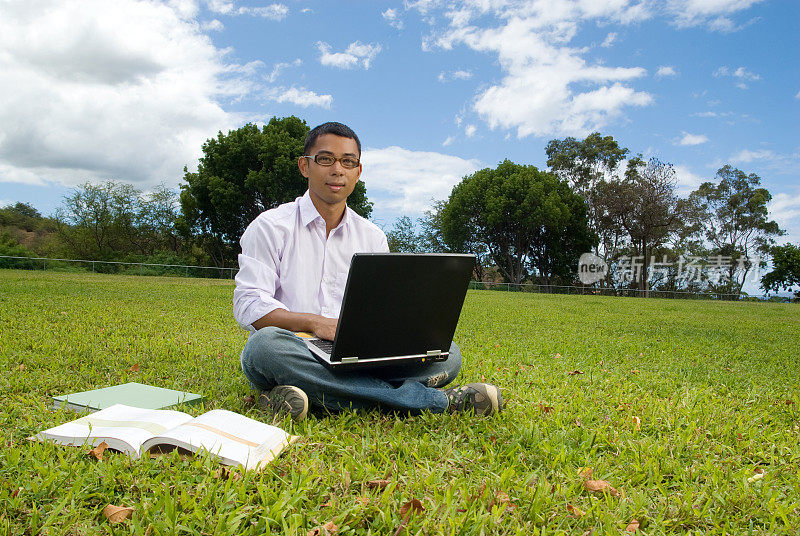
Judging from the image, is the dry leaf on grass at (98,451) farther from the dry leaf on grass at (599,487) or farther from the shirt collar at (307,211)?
the dry leaf on grass at (599,487)

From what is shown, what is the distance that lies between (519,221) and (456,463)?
31.4 m

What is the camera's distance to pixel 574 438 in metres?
2.66

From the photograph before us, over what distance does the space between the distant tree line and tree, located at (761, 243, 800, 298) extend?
0.10m

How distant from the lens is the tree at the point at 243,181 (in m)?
26.1

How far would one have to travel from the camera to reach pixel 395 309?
2439mm

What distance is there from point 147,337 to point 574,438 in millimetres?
4648

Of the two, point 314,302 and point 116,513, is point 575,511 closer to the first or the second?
point 116,513

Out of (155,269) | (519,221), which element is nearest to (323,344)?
(155,269)

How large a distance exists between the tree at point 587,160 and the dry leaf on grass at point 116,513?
3719 centimetres

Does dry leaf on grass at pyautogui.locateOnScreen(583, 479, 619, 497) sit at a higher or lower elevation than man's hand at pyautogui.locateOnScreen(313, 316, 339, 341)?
lower

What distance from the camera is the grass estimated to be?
1726mm

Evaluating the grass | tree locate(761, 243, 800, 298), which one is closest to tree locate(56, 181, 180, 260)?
the grass

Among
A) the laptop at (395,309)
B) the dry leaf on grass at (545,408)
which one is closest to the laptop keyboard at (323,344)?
the laptop at (395,309)

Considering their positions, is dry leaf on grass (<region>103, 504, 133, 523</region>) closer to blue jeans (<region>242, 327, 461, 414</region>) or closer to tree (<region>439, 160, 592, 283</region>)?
blue jeans (<region>242, 327, 461, 414</region>)
